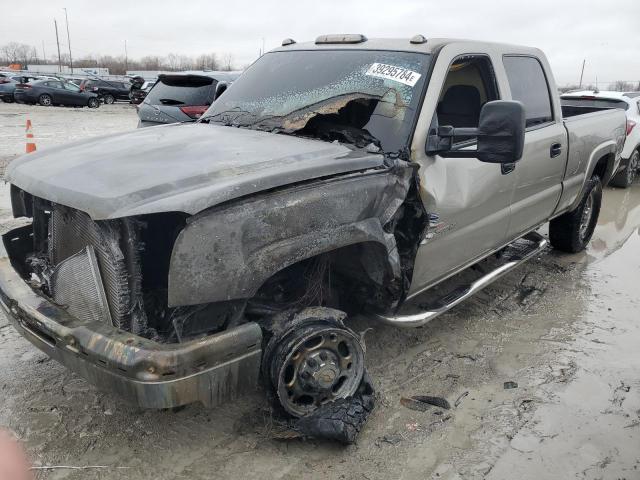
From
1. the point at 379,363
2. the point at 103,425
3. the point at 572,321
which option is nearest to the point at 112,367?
the point at 103,425

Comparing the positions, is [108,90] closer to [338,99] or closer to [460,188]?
[338,99]

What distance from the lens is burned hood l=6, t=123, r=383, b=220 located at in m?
2.26

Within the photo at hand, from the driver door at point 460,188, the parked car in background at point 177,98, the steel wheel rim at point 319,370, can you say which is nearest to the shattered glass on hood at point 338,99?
the driver door at point 460,188

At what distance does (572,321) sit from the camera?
14.3 ft

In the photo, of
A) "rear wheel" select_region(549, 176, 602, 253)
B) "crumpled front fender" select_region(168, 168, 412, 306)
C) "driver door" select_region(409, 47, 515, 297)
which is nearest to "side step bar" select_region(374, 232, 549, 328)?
"driver door" select_region(409, 47, 515, 297)

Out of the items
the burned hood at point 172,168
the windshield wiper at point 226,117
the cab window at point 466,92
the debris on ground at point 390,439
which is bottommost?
the debris on ground at point 390,439

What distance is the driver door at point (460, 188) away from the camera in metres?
3.19

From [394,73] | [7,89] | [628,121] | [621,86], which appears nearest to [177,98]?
[394,73]

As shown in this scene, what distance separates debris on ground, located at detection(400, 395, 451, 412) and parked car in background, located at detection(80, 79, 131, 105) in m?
27.8

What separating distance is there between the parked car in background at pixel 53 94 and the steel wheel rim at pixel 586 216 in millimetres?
24040

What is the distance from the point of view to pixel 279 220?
8.05 feet

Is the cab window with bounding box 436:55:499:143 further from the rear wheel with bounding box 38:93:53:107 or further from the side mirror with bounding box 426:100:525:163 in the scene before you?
the rear wheel with bounding box 38:93:53:107

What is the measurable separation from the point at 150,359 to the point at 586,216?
514 centimetres

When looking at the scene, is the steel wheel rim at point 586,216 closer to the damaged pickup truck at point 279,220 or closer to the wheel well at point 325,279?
the damaged pickup truck at point 279,220
